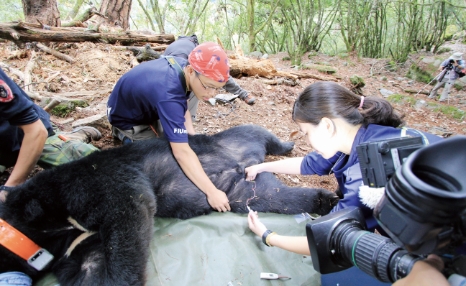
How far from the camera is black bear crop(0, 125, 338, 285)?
1961mm

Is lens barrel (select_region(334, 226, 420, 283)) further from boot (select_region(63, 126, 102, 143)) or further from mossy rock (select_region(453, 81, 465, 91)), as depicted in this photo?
mossy rock (select_region(453, 81, 465, 91))

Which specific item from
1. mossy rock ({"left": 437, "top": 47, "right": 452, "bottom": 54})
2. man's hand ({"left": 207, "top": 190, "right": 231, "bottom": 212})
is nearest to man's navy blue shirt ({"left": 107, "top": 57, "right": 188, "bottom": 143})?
man's hand ({"left": 207, "top": 190, "right": 231, "bottom": 212})

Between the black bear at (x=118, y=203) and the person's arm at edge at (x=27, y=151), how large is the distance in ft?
1.01

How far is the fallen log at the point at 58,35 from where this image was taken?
4.69 m

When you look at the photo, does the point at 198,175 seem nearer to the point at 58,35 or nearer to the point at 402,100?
the point at 58,35

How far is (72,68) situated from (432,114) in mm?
Answer: 7692

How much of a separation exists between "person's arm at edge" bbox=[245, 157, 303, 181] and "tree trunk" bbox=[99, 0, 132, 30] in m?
6.47

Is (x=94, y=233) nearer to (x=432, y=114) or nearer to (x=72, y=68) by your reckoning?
(x=72, y=68)

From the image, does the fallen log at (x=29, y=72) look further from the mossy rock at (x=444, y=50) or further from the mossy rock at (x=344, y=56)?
the mossy rock at (x=444, y=50)

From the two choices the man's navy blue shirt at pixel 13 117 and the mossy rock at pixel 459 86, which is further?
the mossy rock at pixel 459 86

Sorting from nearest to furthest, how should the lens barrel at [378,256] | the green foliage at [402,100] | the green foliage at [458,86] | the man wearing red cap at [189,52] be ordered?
the lens barrel at [378,256], the man wearing red cap at [189,52], the green foliage at [402,100], the green foliage at [458,86]

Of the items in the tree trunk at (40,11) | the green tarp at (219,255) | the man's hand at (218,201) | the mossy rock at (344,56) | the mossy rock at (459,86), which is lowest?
the green tarp at (219,255)

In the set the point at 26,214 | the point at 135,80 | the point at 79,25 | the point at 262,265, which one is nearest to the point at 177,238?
the point at 262,265

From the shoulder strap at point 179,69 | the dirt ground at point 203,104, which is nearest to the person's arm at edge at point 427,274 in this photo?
the dirt ground at point 203,104
